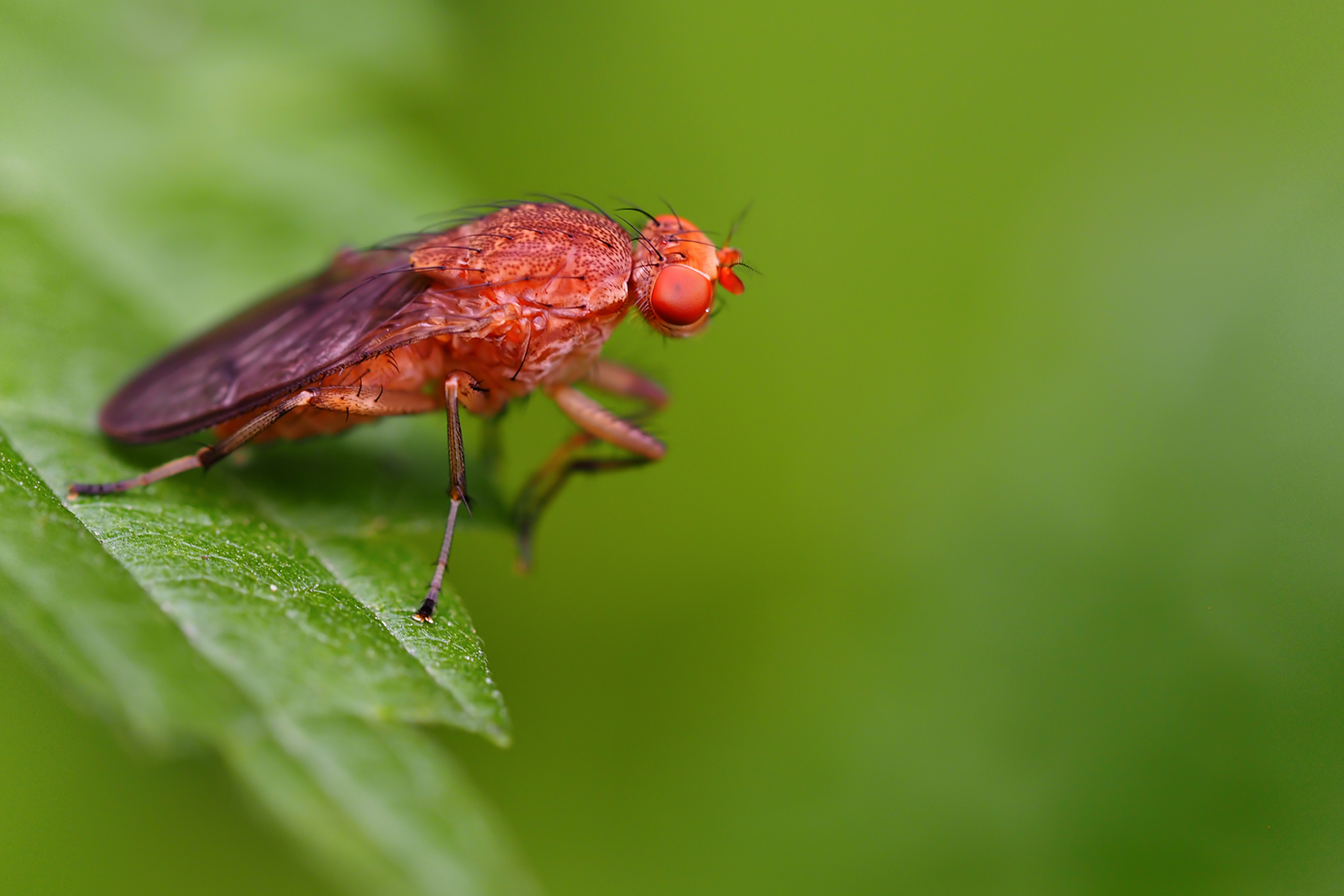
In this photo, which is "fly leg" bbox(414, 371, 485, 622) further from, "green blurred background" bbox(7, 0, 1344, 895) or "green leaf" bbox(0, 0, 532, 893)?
"green blurred background" bbox(7, 0, 1344, 895)

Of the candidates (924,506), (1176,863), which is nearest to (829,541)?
(924,506)

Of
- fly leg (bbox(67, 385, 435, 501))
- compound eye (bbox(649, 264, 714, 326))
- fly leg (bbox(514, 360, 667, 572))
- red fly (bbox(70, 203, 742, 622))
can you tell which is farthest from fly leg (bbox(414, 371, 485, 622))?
compound eye (bbox(649, 264, 714, 326))

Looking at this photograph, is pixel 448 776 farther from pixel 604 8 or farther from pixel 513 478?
pixel 604 8

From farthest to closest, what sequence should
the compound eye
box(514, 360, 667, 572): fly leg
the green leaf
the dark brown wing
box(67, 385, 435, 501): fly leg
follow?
box(514, 360, 667, 572): fly leg < the compound eye < the dark brown wing < box(67, 385, 435, 501): fly leg < the green leaf

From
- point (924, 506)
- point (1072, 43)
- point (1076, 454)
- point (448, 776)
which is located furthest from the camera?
point (1072, 43)

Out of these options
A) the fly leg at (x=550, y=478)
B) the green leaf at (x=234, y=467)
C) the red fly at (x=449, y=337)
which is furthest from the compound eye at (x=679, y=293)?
the green leaf at (x=234, y=467)

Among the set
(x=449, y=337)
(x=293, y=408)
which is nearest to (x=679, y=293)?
(x=449, y=337)

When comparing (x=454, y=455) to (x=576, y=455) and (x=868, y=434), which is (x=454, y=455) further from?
(x=868, y=434)

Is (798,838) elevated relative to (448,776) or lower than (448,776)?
lower
